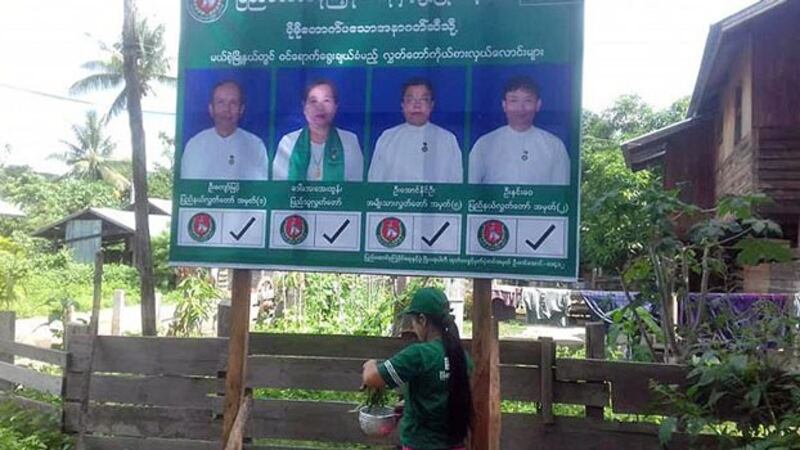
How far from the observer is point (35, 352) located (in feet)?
19.8

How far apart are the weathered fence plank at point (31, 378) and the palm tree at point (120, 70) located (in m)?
25.6

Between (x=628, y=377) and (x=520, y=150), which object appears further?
(x=628, y=377)

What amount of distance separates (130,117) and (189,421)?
12.7 ft

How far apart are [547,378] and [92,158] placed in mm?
44980

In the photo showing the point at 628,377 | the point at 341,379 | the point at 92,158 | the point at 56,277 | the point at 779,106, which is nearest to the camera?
the point at 628,377

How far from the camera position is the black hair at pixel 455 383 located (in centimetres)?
331

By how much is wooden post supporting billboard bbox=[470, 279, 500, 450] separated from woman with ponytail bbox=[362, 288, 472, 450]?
16.0 inches

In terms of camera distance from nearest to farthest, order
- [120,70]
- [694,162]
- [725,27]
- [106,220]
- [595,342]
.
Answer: [595,342], [725,27], [694,162], [106,220], [120,70]

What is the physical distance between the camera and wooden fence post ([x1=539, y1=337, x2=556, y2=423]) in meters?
4.50

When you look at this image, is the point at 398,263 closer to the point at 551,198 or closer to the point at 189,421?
the point at 551,198

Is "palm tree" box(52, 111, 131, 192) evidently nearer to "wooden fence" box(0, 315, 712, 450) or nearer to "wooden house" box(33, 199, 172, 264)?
"wooden house" box(33, 199, 172, 264)

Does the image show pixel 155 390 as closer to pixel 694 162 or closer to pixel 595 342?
pixel 595 342

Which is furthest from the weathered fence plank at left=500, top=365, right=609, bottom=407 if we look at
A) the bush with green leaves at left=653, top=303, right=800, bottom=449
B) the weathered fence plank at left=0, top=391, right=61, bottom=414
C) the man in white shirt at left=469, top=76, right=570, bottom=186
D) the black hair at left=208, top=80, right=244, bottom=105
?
the weathered fence plank at left=0, top=391, right=61, bottom=414

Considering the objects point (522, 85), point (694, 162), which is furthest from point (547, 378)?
point (694, 162)
